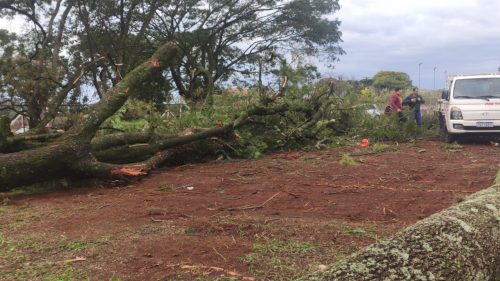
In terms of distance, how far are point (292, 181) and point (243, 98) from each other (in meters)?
4.66

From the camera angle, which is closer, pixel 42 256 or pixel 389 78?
pixel 42 256

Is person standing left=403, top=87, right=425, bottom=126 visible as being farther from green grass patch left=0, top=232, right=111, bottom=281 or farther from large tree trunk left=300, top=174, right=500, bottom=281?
large tree trunk left=300, top=174, right=500, bottom=281

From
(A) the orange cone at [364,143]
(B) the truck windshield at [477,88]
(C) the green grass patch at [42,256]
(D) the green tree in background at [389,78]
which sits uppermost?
(D) the green tree in background at [389,78]

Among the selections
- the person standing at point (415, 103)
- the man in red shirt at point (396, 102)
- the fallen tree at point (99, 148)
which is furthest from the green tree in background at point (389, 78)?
the fallen tree at point (99, 148)

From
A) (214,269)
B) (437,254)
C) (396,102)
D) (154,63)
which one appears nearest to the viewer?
(437,254)

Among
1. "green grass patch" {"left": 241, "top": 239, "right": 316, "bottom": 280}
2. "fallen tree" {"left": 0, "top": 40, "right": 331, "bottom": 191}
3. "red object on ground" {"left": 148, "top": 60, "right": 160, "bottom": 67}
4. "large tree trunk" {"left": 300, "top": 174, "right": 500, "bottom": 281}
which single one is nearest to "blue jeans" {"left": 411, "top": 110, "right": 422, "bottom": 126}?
"fallen tree" {"left": 0, "top": 40, "right": 331, "bottom": 191}

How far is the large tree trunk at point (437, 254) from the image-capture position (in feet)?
5.67

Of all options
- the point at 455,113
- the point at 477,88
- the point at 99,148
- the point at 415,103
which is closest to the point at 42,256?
the point at 99,148

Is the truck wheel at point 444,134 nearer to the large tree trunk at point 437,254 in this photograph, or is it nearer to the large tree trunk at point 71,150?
the large tree trunk at point 71,150

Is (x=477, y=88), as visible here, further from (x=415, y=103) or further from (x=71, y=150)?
(x=71, y=150)

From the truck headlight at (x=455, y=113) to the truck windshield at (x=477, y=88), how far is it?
1.36ft

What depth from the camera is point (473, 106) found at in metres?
11.5

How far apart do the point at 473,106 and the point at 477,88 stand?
73 cm

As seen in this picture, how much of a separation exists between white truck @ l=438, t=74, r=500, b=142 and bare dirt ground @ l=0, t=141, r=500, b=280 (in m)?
2.95
